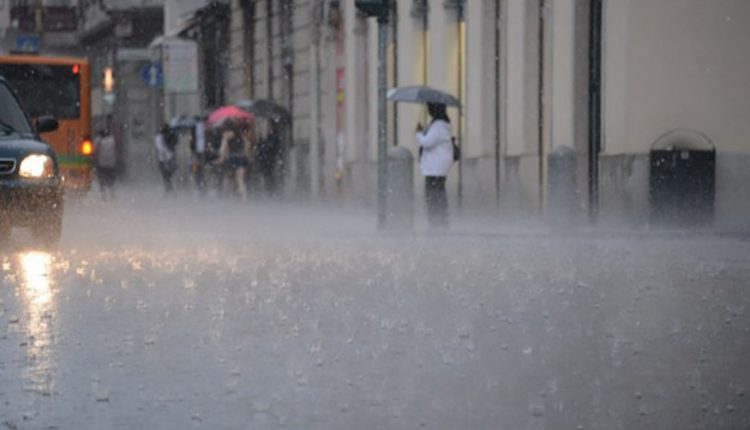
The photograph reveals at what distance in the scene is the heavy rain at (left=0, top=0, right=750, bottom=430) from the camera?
8.99 m

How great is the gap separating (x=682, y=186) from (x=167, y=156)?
23.2 meters

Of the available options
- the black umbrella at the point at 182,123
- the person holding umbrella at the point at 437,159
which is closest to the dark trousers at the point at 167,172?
the black umbrella at the point at 182,123

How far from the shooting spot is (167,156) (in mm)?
46094

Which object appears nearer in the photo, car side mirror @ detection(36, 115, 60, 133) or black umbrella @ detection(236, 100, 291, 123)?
car side mirror @ detection(36, 115, 60, 133)

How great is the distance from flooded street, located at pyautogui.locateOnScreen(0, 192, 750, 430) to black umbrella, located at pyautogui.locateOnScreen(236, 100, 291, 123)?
71.8ft

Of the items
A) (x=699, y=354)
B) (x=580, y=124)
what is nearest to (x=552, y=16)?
(x=580, y=124)

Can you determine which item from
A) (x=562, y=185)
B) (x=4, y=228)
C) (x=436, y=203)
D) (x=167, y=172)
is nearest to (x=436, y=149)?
(x=436, y=203)

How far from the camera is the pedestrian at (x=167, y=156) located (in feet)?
150

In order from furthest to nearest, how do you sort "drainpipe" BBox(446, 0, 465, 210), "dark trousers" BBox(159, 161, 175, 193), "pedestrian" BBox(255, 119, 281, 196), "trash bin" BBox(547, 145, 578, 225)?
1. "dark trousers" BBox(159, 161, 175, 193)
2. "pedestrian" BBox(255, 119, 281, 196)
3. "drainpipe" BBox(446, 0, 465, 210)
4. "trash bin" BBox(547, 145, 578, 225)

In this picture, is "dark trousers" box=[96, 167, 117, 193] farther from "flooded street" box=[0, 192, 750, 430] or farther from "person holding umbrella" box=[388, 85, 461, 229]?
"flooded street" box=[0, 192, 750, 430]

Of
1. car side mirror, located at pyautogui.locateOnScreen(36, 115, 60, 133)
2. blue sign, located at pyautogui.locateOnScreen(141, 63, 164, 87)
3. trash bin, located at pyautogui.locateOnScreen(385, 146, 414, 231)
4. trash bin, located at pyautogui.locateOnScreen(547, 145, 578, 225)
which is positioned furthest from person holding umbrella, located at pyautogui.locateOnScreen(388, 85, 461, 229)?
blue sign, located at pyautogui.locateOnScreen(141, 63, 164, 87)

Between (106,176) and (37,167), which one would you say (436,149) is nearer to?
(37,167)

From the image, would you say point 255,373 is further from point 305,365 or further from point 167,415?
point 167,415

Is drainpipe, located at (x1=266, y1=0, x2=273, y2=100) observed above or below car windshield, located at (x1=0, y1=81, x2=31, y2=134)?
above
